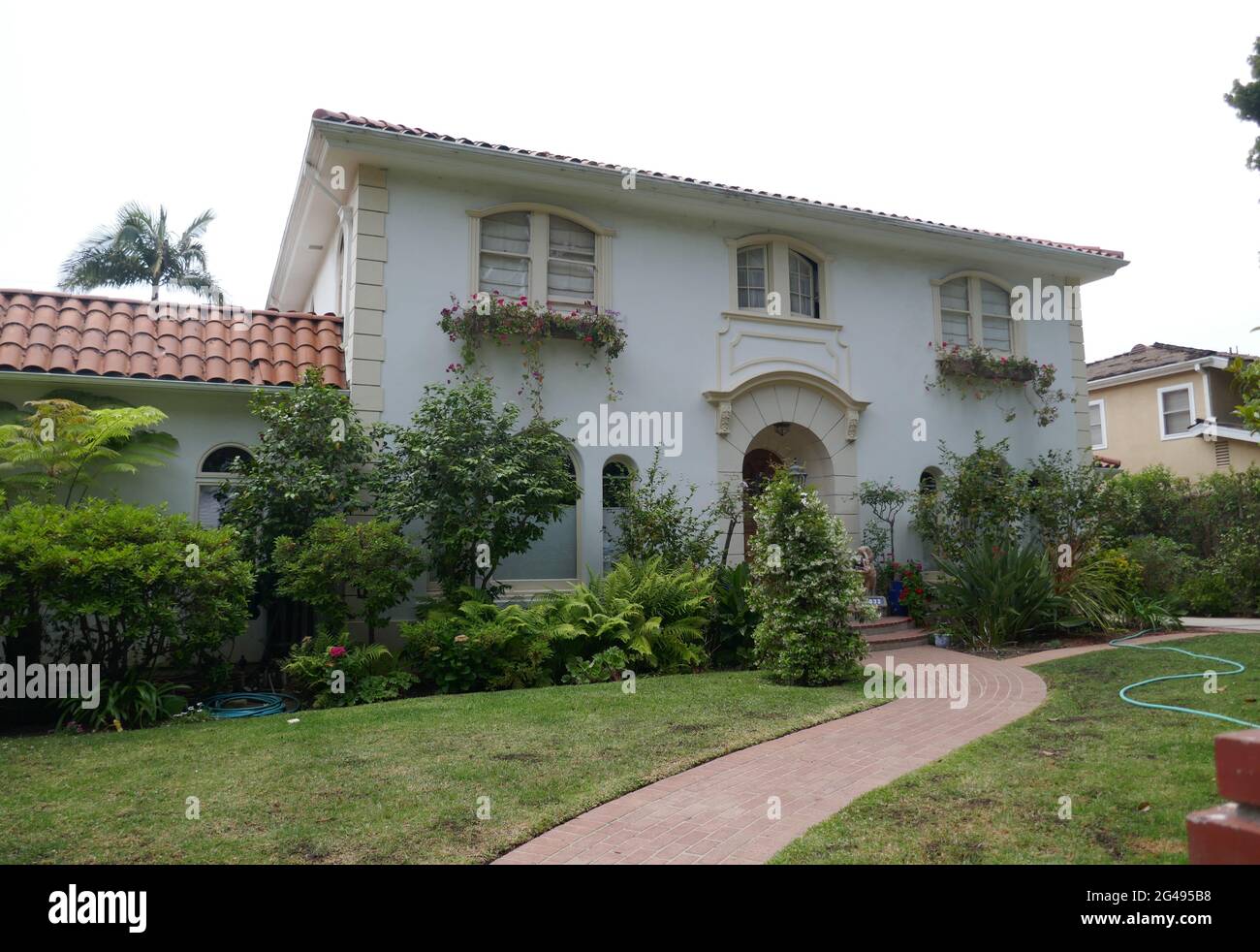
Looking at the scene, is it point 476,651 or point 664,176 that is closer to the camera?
point 476,651

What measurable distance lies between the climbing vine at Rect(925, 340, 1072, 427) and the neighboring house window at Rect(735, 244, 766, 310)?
3.51 metres

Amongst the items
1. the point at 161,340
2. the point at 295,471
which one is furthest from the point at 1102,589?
the point at 161,340

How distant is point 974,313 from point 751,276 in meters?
4.76

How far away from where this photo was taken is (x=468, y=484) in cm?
970

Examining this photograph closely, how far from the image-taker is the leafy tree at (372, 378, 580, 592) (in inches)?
382

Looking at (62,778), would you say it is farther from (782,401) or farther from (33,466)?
(782,401)

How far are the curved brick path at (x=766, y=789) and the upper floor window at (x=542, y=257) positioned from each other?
736 cm

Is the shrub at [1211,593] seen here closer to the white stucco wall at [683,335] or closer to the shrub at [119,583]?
the white stucco wall at [683,335]

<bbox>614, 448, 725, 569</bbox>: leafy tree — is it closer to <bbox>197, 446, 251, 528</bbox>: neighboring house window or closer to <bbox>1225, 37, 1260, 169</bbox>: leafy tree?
<bbox>197, 446, 251, 528</bbox>: neighboring house window

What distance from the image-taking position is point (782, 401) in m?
13.2

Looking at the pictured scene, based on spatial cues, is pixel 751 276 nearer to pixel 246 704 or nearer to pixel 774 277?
pixel 774 277

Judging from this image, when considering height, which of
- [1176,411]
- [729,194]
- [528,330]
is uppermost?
[729,194]

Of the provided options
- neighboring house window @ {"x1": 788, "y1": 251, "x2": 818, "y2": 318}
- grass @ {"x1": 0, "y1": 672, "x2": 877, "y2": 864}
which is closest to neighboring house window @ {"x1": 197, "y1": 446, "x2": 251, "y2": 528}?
grass @ {"x1": 0, "y1": 672, "x2": 877, "y2": 864}

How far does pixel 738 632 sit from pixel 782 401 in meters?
4.35
